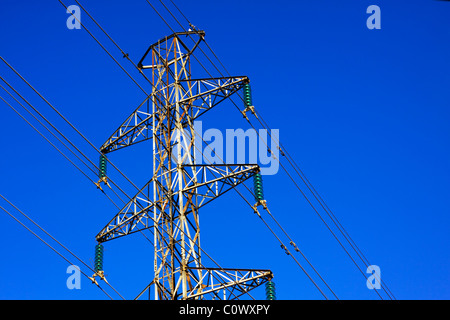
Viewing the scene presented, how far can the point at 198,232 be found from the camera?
24.3 m

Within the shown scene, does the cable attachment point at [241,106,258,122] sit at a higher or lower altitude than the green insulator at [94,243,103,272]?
higher

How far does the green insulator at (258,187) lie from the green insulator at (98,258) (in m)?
5.62

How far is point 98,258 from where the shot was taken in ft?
82.0

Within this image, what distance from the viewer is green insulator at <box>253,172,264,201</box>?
24.4 m

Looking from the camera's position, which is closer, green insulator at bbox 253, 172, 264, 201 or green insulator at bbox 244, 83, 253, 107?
green insulator at bbox 253, 172, 264, 201

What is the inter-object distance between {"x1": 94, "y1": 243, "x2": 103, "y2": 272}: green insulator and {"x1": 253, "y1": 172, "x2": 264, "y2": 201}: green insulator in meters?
5.62

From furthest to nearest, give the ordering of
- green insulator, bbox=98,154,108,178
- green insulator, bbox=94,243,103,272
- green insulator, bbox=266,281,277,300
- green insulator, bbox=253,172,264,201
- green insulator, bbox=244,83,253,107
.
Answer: green insulator, bbox=98,154,108,178, green insulator, bbox=244,83,253,107, green insulator, bbox=94,243,103,272, green insulator, bbox=253,172,264,201, green insulator, bbox=266,281,277,300

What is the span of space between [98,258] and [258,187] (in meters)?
5.90

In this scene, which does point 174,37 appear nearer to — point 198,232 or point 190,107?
point 190,107

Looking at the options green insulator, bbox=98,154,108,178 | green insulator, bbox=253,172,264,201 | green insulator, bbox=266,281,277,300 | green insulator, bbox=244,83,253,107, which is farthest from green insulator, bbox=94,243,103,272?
green insulator, bbox=244,83,253,107

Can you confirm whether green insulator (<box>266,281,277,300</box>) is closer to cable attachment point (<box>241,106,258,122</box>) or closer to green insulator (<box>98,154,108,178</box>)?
cable attachment point (<box>241,106,258,122</box>)

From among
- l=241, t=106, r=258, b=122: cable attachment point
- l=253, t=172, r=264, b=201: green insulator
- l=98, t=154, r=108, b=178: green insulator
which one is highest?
l=241, t=106, r=258, b=122: cable attachment point

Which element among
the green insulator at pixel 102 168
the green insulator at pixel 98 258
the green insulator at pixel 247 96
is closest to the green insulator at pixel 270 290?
the green insulator at pixel 98 258
